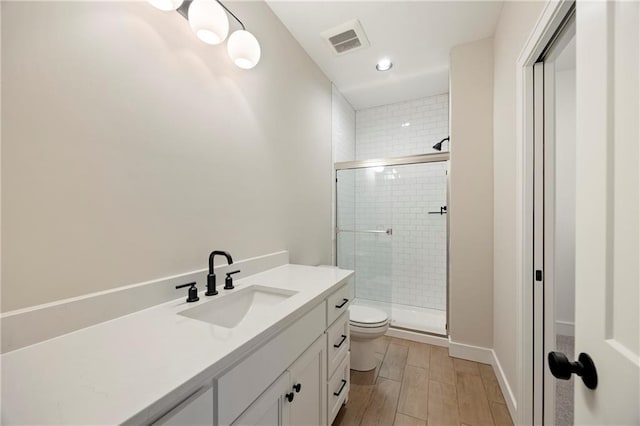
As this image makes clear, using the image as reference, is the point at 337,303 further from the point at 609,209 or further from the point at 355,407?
the point at 609,209

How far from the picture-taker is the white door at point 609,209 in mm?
438

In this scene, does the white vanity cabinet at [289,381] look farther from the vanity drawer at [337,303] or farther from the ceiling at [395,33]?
the ceiling at [395,33]

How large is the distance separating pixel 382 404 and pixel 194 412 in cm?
143

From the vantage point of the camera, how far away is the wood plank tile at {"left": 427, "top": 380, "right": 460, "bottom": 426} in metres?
1.45

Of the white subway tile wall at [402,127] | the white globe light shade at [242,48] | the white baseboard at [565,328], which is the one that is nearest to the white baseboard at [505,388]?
the white baseboard at [565,328]

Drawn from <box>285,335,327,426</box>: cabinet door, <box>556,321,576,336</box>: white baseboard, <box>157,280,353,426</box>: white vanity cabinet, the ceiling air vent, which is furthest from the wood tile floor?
the ceiling air vent

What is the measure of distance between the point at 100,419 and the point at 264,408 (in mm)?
503

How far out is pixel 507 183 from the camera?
1643mm

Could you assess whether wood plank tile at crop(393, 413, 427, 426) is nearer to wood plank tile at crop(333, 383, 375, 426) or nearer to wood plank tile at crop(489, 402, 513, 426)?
wood plank tile at crop(333, 383, 375, 426)

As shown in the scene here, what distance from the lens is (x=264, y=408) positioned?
0.81m

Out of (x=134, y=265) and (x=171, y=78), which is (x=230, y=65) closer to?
(x=171, y=78)

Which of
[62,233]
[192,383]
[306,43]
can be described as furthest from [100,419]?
[306,43]

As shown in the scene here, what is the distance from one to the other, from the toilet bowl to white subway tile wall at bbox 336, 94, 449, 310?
96 cm

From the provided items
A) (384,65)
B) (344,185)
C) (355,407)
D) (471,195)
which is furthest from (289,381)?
(384,65)
